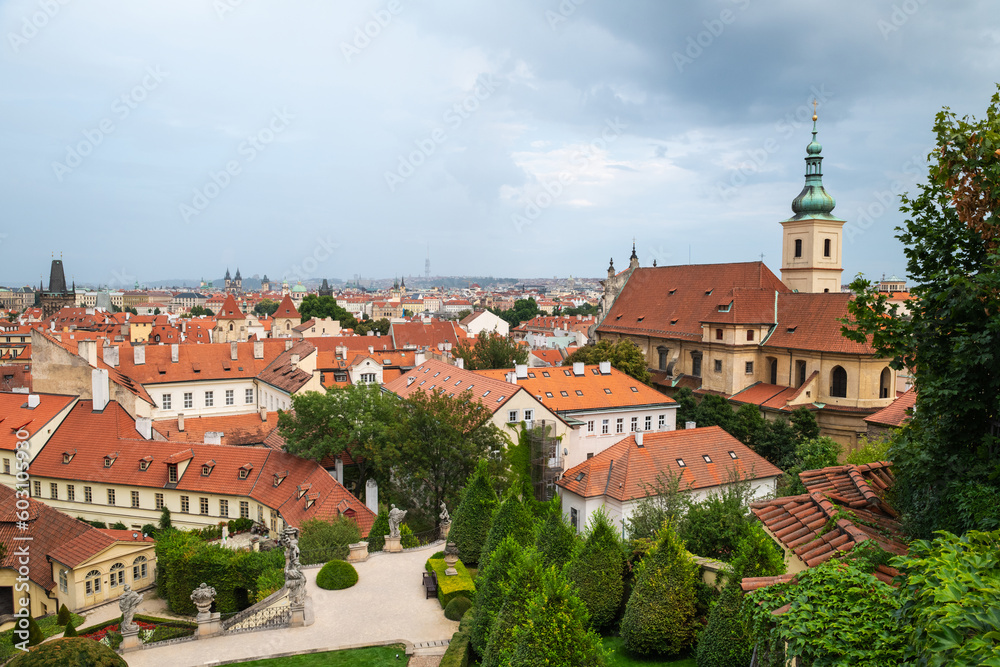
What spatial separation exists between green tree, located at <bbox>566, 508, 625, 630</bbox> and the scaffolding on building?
14.1 meters

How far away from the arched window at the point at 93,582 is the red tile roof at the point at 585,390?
22.5 metres

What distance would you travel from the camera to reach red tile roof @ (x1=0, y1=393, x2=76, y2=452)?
1501 inches

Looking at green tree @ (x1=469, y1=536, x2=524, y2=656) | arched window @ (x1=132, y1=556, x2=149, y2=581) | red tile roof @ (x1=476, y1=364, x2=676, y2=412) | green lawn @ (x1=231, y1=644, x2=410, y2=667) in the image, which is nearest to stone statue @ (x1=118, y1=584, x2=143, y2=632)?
green lawn @ (x1=231, y1=644, x2=410, y2=667)

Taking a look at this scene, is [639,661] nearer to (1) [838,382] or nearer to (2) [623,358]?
(1) [838,382]

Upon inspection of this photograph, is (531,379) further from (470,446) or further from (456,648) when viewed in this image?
(456,648)

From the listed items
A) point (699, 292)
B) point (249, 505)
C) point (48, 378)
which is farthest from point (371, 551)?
point (699, 292)

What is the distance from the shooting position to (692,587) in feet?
50.6

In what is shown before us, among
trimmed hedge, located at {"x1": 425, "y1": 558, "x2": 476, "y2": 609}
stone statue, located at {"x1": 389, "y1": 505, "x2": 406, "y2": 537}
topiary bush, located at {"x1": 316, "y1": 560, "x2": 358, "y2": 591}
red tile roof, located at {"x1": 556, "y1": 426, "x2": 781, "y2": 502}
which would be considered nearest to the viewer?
trimmed hedge, located at {"x1": 425, "y1": 558, "x2": 476, "y2": 609}

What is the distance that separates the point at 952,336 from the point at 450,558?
1782 cm

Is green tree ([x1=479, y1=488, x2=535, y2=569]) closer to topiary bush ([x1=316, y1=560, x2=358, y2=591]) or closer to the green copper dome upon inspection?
topiary bush ([x1=316, y1=560, x2=358, y2=591])

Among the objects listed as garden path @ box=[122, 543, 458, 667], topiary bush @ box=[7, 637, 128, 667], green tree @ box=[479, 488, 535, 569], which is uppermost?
green tree @ box=[479, 488, 535, 569]

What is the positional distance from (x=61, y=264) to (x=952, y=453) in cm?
17955

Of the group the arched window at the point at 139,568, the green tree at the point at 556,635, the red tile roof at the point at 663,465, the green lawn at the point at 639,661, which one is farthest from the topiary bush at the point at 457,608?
the arched window at the point at 139,568

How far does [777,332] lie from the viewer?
4778 centimetres
